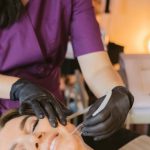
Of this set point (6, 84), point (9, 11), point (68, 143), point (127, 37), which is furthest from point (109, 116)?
point (127, 37)

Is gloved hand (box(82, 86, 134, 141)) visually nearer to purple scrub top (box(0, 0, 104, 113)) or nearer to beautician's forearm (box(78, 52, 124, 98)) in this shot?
beautician's forearm (box(78, 52, 124, 98))

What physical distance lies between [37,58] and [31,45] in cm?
6

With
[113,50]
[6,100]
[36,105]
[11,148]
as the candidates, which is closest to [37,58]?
[6,100]

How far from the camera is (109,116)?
1.13m

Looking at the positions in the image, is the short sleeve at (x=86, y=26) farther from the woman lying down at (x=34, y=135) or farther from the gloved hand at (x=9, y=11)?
the woman lying down at (x=34, y=135)

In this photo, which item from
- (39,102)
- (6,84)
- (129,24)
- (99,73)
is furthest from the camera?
(129,24)

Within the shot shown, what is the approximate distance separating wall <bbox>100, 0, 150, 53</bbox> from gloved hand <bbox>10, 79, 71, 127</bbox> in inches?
29.0

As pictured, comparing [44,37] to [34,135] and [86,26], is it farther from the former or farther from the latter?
[34,135]

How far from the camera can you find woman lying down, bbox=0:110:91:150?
975mm

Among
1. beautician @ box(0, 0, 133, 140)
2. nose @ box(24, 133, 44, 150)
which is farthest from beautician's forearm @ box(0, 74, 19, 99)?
nose @ box(24, 133, 44, 150)

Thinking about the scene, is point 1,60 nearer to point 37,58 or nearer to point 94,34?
point 37,58

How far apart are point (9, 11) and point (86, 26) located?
11.6 inches

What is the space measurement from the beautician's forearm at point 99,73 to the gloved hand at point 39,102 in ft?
0.68

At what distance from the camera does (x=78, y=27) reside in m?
1.38
